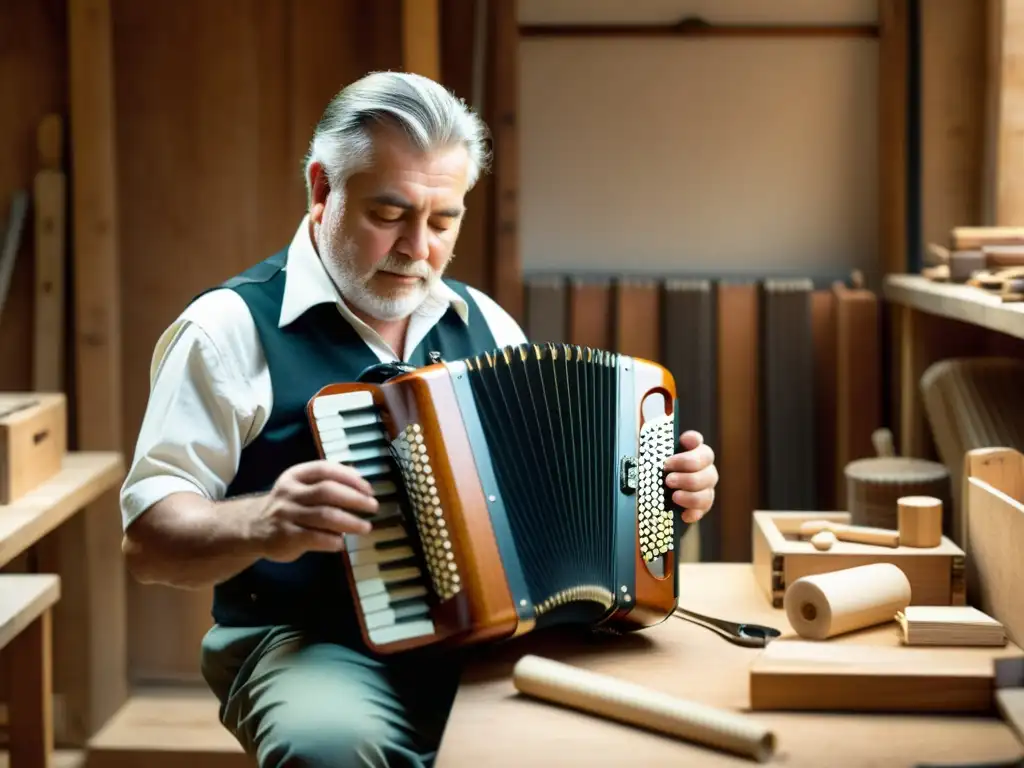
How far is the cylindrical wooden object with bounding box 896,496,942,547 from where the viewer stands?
2082mm

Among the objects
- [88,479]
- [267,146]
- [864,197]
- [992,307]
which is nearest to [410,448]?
[992,307]

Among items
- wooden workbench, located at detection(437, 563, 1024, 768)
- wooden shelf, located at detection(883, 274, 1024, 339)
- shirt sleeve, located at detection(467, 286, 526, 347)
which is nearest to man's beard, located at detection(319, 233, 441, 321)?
shirt sleeve, located at detection(467, 286, 526, 347)

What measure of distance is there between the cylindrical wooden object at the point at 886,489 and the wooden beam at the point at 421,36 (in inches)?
55.2

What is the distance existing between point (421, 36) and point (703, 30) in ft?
2.39

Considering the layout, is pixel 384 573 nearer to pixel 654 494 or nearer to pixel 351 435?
pixel 351 435

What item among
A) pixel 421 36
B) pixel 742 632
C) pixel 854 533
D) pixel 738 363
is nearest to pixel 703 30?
pixel 421 36

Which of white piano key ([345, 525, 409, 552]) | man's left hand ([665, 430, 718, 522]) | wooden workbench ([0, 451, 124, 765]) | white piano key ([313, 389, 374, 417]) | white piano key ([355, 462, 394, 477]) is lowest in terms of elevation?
wooden workbench ([0, 451, 124, 765])

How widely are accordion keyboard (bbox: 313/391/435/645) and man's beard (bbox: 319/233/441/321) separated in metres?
0.38

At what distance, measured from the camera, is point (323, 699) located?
1806 mm

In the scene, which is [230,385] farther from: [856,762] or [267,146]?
[267,146]

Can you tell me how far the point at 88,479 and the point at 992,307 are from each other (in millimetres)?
1995

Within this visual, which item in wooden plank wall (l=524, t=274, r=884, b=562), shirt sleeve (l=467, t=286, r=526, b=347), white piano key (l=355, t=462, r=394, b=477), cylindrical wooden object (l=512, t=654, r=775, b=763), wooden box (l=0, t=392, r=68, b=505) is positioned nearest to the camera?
cylindrical wooden object (l=512, t=654, r=775, b=763)

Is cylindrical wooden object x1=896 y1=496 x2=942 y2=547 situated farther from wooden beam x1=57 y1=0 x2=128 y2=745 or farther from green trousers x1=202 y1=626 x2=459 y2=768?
wooden beam x1=57 y1=0 x2=128 y2=745

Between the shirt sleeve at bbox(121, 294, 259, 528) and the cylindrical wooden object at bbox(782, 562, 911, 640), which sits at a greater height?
the shirt sleeve at bbox(121, 294, 259, 528)
